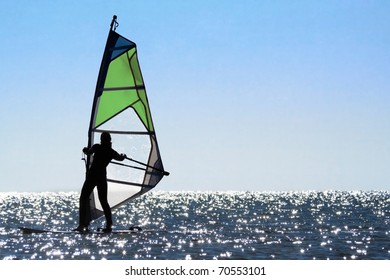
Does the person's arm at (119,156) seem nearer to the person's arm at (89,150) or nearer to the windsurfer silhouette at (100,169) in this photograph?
the windsurfer silhouette at (100,169)

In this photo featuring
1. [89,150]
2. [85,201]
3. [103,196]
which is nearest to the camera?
[89,150]

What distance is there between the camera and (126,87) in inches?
659

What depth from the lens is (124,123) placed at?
1673cm

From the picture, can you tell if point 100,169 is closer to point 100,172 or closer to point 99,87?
point 100,172

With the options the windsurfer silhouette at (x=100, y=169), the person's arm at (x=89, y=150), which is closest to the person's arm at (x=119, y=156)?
the windsurfer silhouette at (x=100, y=169)

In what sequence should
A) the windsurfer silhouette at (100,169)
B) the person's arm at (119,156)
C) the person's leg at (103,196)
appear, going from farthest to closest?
1. the person's leg at (103,196)
2. the windsurfer silhouette at (100,169)
3. the person's arm at (119,156)

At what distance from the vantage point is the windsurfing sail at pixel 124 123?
16.4 m

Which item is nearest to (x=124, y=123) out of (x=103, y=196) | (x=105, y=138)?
(x=105, y=138)

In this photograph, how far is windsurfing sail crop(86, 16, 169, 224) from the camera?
16422mm

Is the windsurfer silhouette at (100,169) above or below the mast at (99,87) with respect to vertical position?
below

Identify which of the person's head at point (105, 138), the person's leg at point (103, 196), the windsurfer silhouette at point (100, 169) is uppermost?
the person's head at point (105, 138)

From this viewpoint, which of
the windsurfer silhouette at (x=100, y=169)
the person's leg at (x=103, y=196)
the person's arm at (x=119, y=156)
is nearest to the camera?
the person's arm at (x=119, y=156)
